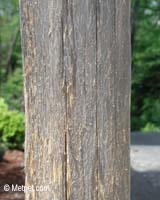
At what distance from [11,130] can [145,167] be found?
332 cm

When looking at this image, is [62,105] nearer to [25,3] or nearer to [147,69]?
[25,3]

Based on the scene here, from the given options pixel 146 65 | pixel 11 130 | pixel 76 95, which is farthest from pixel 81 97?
pixel 146 65

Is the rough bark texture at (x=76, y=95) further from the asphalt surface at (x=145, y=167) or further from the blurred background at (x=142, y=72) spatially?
the blurred background at (x=142, y=72)

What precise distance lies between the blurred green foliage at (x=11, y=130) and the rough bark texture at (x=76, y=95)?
5599 millimetres

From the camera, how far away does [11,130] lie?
6.58 m

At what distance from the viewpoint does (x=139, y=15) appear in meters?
10.3

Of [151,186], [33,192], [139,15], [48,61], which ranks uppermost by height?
[139,15]

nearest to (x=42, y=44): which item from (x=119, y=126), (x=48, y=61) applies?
(x=48, y=61)

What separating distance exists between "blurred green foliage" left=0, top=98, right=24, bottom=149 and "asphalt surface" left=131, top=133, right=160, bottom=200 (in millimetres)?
2103

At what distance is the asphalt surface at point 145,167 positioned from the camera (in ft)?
9.96

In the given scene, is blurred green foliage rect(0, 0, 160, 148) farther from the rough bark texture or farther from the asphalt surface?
the rough bark texture

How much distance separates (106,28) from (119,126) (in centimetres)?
24

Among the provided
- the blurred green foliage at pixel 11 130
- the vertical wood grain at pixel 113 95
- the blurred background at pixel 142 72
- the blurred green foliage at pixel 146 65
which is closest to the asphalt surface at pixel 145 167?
the vertical wood grain at pixel 113 95

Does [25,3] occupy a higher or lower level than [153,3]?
lower
